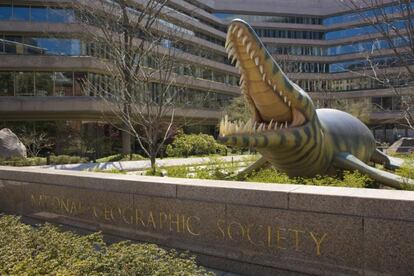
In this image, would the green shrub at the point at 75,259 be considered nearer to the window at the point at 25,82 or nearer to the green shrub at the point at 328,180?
the green shrub at the point at 328,180

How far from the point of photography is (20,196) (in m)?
9.12

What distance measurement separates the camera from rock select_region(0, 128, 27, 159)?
80.1ft

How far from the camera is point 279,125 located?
7238 mm

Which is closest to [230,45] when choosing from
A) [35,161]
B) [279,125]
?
[279,125]

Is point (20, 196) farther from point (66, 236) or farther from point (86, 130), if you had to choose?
point (86, 130)

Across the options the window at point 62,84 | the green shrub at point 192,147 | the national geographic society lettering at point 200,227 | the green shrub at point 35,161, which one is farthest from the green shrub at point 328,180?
the window at point 62,84

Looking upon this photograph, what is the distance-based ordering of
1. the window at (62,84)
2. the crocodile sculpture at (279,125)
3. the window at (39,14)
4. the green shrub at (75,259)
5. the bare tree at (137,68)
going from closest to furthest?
the green shrub at (75,259)
the crocodile sculpture at (279,125)
the bare tree at (137,68)
the window at (62,84)
the window at (39,14)

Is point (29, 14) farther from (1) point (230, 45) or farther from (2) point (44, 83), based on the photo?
(1) point (230, 45)

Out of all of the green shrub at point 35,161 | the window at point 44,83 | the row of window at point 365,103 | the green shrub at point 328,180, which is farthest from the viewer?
the row of window at point 365,103

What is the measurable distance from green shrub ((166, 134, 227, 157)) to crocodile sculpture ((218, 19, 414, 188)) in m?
17.6

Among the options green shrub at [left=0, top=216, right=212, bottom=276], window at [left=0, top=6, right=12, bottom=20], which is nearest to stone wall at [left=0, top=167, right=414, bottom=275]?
green shrub at [left=0, top=216, right=212, bottom=276]

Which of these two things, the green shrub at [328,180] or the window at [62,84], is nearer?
the green shrub at [328,180]

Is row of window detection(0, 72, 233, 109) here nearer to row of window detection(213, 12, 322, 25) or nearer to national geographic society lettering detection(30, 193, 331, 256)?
national geographic society lettering detection(30, 193, 331, 256)

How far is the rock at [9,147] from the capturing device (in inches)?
961
